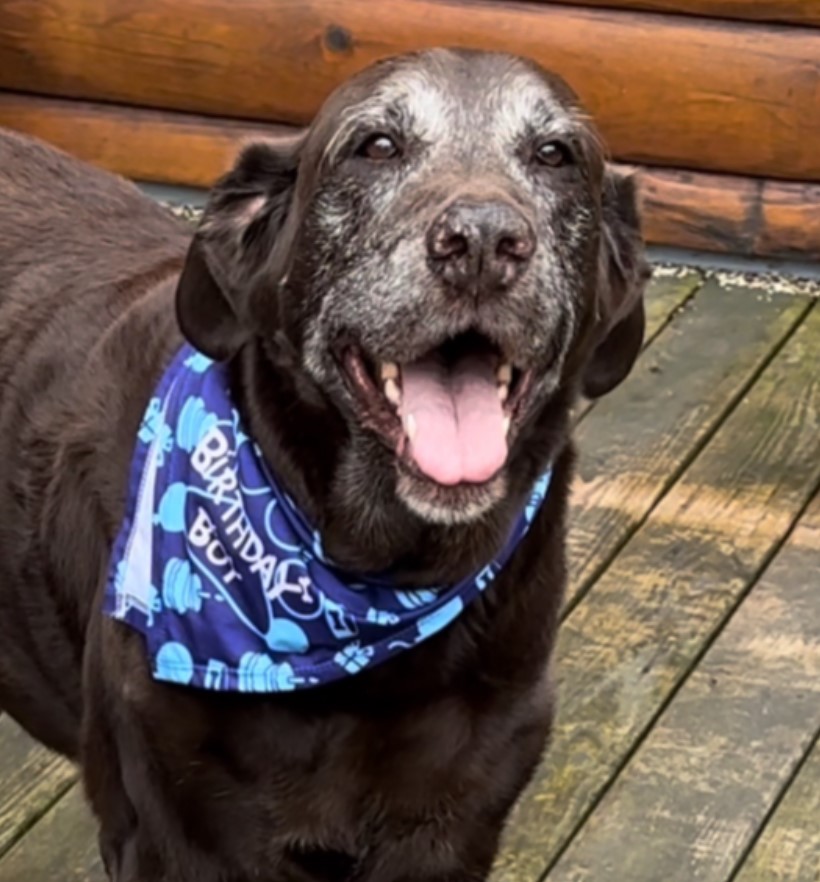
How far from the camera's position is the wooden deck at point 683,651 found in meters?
3.50

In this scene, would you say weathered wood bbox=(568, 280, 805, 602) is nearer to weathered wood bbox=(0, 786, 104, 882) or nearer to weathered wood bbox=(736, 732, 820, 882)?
weathered wood bbox=(736, 732, 820, 882)

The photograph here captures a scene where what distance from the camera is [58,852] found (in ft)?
11.5

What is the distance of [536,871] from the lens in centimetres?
343

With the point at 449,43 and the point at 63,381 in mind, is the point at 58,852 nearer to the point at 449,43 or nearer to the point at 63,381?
the point at 63,381

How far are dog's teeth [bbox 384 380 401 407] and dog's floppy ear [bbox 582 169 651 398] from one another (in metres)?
0.36

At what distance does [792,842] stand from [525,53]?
2.44m

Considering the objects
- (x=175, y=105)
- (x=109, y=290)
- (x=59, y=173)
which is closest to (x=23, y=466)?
(x=109, y=290)

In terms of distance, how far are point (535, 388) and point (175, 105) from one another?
10.3 ft

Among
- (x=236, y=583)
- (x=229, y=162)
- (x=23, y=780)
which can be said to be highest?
(x=236, y=583)

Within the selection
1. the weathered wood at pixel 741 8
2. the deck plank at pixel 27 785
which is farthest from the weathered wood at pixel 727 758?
the weathered wood at pixel 741 8

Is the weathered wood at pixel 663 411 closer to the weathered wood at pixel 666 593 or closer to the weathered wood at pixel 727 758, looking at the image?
the weathered wood at pixel 666 593

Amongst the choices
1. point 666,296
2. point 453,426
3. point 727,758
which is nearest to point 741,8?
point 666,296

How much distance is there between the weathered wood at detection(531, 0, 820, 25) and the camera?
5156 millimetres

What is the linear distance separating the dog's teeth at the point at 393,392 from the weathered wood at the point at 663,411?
4.59 feet
